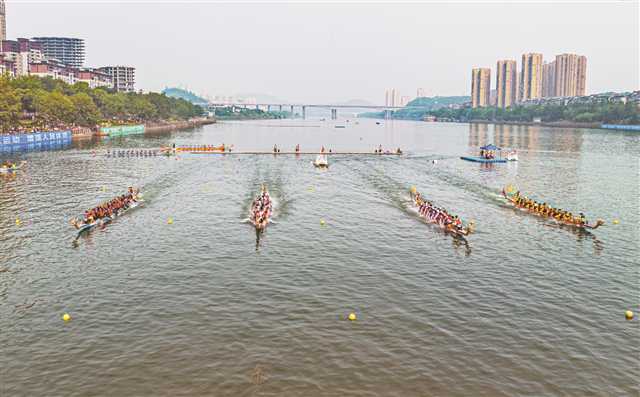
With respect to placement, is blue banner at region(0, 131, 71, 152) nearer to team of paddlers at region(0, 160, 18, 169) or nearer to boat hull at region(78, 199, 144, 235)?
team of paddlers at region(0, 160, 18, 169)

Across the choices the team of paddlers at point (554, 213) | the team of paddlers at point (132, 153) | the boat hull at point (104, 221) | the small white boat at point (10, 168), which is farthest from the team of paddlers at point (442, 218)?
the team of paddlers at point (132, 153)

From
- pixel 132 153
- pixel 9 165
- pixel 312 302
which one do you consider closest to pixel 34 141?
pixel 132 153

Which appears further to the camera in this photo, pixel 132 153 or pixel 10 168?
pixel 132 153

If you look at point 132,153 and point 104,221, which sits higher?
point 132,153

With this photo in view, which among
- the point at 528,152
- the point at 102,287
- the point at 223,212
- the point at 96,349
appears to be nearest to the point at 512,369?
the point at 96,349

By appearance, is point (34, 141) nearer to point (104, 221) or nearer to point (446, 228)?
point (104, 221)

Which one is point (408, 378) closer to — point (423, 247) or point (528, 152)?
point (423, 247)

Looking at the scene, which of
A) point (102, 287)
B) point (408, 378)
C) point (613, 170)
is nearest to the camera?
point (408, 378)

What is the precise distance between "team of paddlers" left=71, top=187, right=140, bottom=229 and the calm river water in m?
1.43

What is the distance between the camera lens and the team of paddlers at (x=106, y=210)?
48.5 m

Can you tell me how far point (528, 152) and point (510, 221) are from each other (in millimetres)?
92560

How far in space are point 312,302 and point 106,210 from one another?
1191 inches

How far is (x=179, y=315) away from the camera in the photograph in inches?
1176

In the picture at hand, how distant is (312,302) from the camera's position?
3203 centimetres
